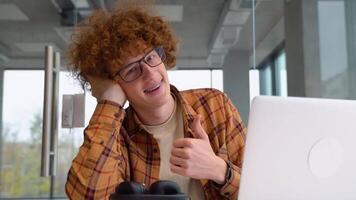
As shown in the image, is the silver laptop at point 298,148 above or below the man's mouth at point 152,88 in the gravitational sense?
below

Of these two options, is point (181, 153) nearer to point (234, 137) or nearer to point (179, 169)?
point (179, 169)


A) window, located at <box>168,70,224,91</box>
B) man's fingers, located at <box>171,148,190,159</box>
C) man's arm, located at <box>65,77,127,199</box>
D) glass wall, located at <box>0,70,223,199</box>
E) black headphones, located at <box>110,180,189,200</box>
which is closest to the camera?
black headphones, located at <box>110,180,189,200</box>

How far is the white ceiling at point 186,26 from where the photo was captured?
3195mm

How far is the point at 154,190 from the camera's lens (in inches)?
23.7

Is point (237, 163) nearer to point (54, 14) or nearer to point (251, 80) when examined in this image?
point (251, 80)

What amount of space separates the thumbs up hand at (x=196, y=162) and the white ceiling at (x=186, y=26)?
2.31m

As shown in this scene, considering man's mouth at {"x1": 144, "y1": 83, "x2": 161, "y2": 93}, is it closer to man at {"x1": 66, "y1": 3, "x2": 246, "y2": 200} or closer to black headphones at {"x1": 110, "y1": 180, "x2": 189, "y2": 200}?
man at {"x1": 66, "y1": 3, "x2": 246, "y2": 200}

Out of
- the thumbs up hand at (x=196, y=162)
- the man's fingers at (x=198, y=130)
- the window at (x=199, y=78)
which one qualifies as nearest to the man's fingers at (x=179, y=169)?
the thumbs up hand at (x=196, y=162)

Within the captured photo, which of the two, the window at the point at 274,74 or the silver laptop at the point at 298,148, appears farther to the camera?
the window at the point at 274,74

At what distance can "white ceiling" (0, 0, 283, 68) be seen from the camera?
320cm

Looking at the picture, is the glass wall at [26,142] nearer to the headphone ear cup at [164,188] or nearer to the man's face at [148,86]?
the man's face at [148,86]

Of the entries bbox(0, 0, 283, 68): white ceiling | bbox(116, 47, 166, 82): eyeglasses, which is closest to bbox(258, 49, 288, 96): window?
bbox(0, 0, 283, 68): white ceiling

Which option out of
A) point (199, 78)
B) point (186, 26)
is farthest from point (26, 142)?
point (186, 26)

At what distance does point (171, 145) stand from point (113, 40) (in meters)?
0.31
